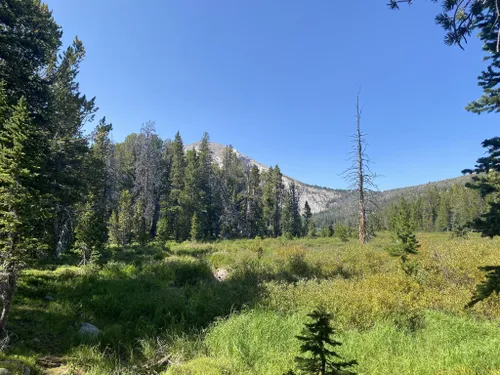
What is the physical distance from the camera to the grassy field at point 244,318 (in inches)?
249

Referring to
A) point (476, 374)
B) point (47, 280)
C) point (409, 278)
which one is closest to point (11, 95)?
point (47, 280)

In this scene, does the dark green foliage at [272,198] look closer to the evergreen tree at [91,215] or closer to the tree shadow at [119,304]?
the evergreen tree at [91,215]

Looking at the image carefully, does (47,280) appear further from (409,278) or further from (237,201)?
(237,201)

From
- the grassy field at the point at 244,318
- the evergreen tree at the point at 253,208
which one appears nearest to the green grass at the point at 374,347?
the grassy field at the point at 244,318

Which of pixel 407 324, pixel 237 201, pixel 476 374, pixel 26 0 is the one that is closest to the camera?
pixel 476 374

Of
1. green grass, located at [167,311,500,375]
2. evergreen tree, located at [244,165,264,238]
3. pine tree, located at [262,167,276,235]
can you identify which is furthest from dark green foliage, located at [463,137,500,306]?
Result: pine tree, located at [262,167,276,235]

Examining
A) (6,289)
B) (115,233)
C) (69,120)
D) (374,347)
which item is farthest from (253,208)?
(6,289)

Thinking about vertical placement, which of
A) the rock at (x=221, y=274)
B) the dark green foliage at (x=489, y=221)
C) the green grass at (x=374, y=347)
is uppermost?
the dark green foliage at (x=489, y=221)

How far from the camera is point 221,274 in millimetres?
15211

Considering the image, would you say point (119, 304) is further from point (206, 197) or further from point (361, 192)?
point (206, 197)

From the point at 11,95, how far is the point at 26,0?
5.10 m

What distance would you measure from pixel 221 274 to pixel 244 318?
6531 mm

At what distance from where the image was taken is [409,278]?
1146 cm

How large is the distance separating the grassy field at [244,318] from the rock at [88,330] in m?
0.19
